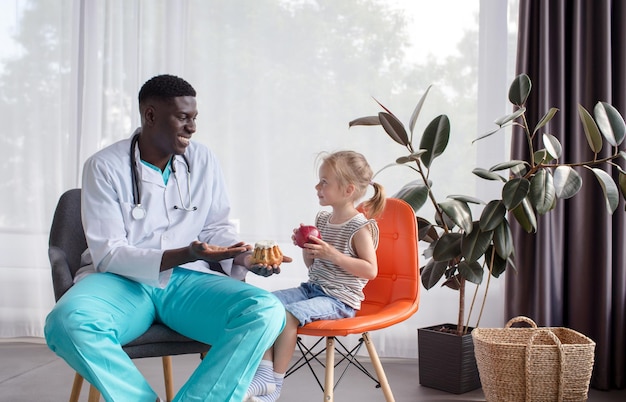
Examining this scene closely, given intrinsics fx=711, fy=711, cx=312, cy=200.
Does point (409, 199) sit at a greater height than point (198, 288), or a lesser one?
greater

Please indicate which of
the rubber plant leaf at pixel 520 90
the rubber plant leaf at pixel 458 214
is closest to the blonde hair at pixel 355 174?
the rubber plant leaf at pixel 458 214

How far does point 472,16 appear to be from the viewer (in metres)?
3.26

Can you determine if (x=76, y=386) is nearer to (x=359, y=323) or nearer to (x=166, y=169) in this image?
(x=166, y=169)

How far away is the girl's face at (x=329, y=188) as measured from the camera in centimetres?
227

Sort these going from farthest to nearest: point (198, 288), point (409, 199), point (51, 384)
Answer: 1. point (51, 384)
2. point (409, 199)
3. point (198, 288)

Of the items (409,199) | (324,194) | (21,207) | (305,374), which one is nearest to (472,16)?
(409,199)

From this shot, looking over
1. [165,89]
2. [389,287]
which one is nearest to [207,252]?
[165,89]

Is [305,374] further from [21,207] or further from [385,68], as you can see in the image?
[21,207]

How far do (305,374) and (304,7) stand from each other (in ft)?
5.59

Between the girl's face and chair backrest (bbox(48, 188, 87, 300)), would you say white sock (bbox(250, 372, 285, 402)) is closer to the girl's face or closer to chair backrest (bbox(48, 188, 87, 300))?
the girl's face

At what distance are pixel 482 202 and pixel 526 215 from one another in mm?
184

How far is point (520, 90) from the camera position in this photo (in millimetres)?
2537

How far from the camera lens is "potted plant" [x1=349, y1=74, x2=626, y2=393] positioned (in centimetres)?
239

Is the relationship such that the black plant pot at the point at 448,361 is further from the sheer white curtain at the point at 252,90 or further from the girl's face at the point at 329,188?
the girl's face at the point at 329,188
